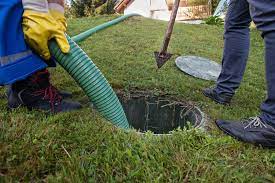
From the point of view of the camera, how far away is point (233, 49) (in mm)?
2277

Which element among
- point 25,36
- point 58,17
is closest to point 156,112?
point 58,17

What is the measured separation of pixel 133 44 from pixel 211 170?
312 cm

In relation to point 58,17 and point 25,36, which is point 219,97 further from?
point 25,36

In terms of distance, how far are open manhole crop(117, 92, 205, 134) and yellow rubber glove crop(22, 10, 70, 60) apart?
0.86 metres

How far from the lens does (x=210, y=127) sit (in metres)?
1.90

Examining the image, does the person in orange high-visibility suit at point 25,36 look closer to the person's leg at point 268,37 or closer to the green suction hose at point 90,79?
the green suction hose at point 90,79

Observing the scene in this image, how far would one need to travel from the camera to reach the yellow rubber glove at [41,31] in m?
1.61

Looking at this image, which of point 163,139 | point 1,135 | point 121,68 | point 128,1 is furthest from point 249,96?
point 128,1

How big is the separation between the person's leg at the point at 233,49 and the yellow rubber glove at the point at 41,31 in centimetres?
120

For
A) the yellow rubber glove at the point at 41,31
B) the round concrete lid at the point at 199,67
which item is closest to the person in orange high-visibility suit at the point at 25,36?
the yellow rubber glove at the point at 41,31

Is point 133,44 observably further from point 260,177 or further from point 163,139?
point 260,177

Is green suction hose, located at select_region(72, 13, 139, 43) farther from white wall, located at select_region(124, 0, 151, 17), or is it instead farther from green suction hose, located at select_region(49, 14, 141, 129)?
white wall, located at select_region(124, 0, 151, 17)

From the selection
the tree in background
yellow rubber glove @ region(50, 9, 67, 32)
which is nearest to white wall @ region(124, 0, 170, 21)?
the tree in background

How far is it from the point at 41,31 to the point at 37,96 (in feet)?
1.40
